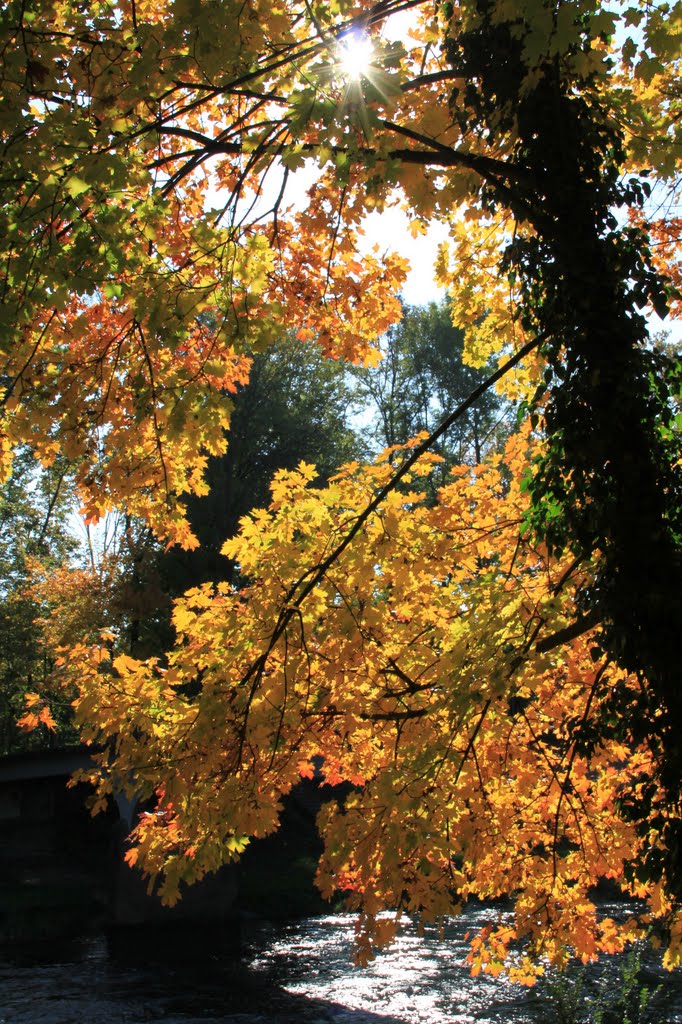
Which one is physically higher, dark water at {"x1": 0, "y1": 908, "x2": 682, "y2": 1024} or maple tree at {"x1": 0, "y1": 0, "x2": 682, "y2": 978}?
maple tree at {"x1": 0, "y1": 0, "x2": 682, "y2": 978}

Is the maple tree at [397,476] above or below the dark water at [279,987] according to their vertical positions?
above

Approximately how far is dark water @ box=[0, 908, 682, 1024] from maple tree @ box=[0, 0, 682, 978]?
267 inches

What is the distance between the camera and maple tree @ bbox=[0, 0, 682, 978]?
445 centimetres

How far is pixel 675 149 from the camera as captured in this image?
200 inches

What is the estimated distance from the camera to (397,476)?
209 inches

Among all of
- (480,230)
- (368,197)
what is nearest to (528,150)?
(368,197)

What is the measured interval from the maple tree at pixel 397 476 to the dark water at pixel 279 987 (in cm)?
A: 677

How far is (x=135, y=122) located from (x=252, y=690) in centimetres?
348

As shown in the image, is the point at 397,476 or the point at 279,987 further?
the point at 279,987

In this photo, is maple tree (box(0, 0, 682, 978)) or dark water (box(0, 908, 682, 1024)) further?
dark water (box(0, 908, 682, 1024))

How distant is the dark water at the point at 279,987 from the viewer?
42.4 feet

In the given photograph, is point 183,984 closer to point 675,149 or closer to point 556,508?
point 556,508

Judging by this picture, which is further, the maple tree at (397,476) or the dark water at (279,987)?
the dark water at (279,987)

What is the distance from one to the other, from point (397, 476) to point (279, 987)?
43.2 feet
